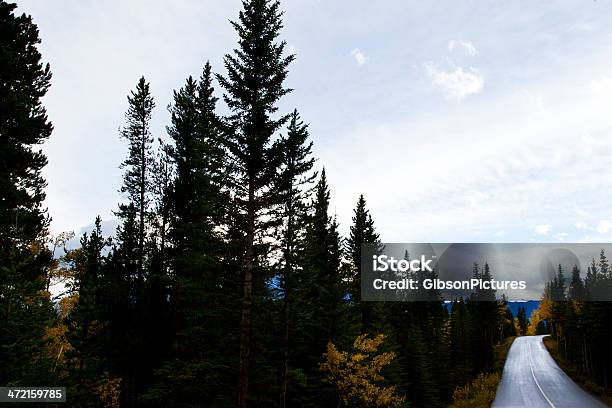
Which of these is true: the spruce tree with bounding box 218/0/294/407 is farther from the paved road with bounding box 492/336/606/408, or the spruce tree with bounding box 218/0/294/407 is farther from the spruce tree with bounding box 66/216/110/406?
the paved road with bounding box 492/336/606/408

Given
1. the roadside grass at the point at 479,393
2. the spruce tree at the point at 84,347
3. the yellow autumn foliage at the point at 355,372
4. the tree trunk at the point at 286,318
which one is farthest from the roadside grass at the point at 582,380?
the spruce tree at the point at 84,347

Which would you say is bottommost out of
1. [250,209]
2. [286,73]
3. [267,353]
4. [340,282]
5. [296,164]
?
[267,353]

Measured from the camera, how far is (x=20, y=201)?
61.6 feet

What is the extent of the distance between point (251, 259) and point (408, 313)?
4371cm

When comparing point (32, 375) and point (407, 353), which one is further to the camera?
point (407, 353)

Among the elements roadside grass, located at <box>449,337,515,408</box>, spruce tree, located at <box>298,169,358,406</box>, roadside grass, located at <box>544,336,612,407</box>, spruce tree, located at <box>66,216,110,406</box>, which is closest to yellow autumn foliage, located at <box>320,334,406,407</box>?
spruce tree, located at <box>298,169,358,406</box>

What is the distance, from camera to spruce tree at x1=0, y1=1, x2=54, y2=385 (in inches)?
630

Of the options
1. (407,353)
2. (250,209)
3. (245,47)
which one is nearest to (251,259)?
(250,209)

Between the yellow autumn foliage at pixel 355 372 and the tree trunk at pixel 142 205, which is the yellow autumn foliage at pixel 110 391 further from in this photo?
the yellow autumn foliage at pixel 355 372

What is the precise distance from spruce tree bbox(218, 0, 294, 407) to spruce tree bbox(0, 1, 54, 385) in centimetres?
837

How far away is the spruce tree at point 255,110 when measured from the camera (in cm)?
1759

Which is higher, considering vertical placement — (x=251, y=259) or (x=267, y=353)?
(x=251, y=259)

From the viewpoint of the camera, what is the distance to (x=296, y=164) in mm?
22812

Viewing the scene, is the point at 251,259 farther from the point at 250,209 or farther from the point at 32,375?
the point at 32,375
